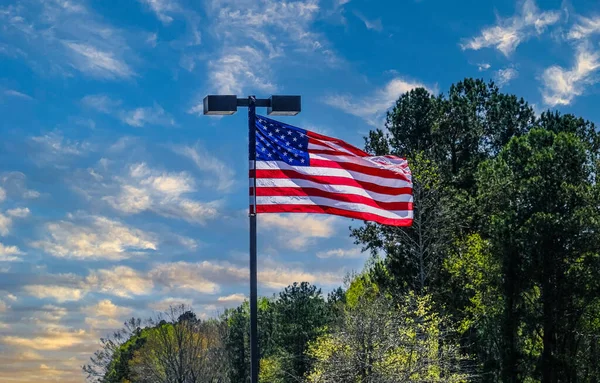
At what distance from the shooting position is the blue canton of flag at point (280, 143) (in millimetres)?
14867

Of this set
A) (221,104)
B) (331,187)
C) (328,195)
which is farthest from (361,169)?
(221,104)

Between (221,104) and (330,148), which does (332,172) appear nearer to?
(330,148)

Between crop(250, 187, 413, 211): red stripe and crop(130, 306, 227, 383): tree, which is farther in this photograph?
crop(130, 306, 227, 383): tree

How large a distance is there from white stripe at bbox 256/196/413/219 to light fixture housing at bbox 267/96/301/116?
1.62 meters

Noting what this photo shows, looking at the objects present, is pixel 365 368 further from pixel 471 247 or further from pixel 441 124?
pixel 441 124

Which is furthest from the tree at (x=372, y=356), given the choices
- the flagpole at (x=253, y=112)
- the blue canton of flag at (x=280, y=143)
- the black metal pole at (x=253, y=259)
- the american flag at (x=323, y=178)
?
the black metal pole at (x=253, y=259)

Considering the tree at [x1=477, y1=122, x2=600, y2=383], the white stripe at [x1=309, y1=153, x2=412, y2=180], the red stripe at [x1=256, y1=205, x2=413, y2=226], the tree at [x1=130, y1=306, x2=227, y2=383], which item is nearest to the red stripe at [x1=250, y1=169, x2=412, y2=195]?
the white stripe at [x1=309, y1=153, x2=412, y2=180]

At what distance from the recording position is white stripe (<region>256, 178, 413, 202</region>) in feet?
48.1

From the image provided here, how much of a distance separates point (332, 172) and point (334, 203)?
25.9 inches

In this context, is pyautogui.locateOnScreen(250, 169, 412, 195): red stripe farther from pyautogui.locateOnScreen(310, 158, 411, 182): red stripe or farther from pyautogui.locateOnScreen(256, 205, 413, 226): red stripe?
pyautogui.locateOnScreen(256, 205, 413, 226): red stripe

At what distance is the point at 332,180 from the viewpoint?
15453mm

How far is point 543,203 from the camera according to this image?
144 feet

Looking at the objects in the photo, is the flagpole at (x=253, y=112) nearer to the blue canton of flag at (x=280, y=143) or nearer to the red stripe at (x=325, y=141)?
the blue canton of flag at (x=280, y=143)

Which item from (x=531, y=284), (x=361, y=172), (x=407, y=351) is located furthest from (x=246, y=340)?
(x=361, y=172)
